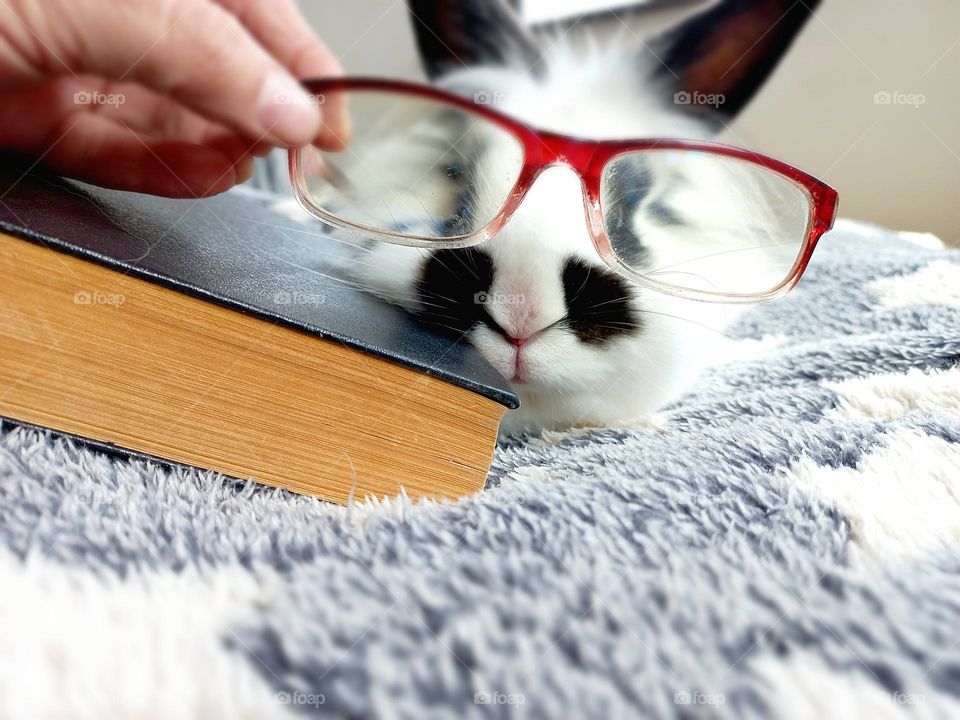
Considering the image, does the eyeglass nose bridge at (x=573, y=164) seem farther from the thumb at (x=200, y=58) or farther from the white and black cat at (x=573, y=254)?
the thumb at (x=200, y=58)

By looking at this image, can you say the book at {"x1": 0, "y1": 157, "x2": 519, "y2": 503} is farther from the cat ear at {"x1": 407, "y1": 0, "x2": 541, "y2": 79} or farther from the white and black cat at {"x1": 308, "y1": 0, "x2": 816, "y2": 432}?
the cat ear at {"x1": 407, "y1": 0, "x2": 541, "y2": 79}

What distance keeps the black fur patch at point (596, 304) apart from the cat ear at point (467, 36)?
1.08 feet

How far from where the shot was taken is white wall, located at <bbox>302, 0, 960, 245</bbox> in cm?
148

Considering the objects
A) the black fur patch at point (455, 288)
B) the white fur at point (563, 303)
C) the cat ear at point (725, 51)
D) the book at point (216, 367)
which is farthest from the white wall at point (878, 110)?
the book at point (216, 367)

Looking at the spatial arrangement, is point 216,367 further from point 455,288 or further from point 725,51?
point 725,51

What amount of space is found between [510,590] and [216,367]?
204 millimetres

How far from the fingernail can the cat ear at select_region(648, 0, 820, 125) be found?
0.44 m

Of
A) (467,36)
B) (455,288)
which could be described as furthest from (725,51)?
(455,288)

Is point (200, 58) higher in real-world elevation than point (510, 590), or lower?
higher

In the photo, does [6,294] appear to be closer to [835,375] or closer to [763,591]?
[763,591]

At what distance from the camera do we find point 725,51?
626mm

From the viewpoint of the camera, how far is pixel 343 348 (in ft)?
1.22

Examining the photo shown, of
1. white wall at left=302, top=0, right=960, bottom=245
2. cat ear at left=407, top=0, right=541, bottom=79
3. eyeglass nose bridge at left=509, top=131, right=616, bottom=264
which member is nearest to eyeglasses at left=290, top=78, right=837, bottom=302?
eyeglass nose bridge at left=509, top=131, right=616, bottom=264

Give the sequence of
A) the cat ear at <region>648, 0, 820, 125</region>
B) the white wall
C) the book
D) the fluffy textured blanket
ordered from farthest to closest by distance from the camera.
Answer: the white wall, the cat ear at <region>648, 0, 820, 125</region>, the book, the fluffy textured blanket
